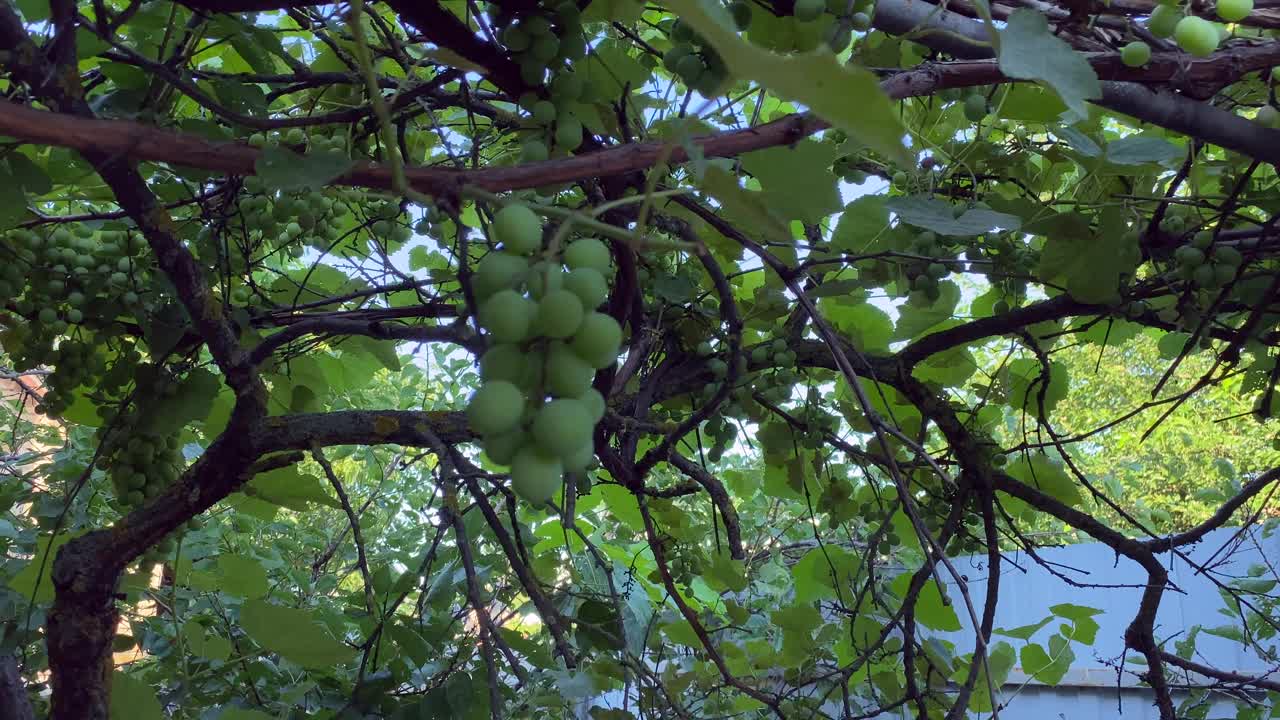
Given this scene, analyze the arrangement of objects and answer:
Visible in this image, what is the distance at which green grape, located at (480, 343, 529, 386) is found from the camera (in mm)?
438

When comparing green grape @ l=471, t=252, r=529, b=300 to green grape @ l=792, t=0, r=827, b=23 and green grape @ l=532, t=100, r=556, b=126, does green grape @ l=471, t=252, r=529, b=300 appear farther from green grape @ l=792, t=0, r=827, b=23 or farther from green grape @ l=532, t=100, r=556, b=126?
green grape @ l=792, t=0, r=827, b=23

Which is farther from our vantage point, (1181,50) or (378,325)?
(378,325)

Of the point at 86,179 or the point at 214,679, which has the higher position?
the point at 86,179

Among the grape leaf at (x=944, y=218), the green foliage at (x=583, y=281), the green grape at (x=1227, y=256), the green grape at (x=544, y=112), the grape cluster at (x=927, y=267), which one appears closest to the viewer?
the green foliage at (x=583, y=281)

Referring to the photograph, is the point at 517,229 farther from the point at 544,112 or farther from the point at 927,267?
the point at 927,267

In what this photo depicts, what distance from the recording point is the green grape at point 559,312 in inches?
16.7

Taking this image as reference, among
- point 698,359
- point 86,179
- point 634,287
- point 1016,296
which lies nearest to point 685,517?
point 698,359

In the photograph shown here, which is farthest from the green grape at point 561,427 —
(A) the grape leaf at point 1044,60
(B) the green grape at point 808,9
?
(B) the green grape at point 808,9

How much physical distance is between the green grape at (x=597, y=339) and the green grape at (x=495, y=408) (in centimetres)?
4

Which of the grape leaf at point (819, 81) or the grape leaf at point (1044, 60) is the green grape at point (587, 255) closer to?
the grape leaf at point (819, 81)

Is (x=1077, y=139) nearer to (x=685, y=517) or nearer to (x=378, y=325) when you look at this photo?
(x=378, y=325)

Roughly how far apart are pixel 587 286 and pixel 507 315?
1.9 inches

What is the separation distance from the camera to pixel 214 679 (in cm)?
170

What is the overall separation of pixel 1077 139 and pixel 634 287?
1.71 ft
